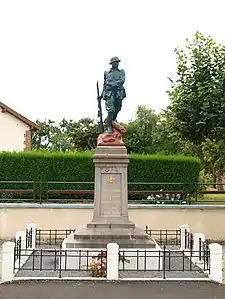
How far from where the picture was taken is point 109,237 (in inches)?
475

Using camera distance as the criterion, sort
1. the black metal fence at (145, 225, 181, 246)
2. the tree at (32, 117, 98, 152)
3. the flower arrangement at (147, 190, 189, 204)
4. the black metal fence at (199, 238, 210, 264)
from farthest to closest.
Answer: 1. the tree at (32, 117, 98, 152)
2. the flower arrangement at (147, 190, 189, 204)
3. the black metal fence at (145, 225, 181, 246)
4. the black metal fence at (199, 238, 210, 264)

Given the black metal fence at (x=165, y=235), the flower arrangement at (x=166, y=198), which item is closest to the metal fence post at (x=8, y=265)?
the black metal fence at (x=165, y=235)

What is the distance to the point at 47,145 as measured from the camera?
75.2m

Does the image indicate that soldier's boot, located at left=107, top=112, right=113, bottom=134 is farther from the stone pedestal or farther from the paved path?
the paved path

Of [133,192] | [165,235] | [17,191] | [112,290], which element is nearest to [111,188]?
[112,290]

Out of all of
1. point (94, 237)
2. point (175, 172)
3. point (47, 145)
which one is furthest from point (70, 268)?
point (47, 145)

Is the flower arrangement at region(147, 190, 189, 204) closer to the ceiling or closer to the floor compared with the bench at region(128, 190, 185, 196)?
closer to the floor

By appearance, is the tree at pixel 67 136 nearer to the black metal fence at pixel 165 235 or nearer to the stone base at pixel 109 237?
the black metal fence at pixel 165 235

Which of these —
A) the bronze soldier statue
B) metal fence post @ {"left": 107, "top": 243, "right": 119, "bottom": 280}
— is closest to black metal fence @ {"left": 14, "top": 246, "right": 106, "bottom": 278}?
metal fence post @ {"left": 107, "top": 243, "right": 119, "bottom": 280}

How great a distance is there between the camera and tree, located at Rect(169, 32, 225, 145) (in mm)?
17953

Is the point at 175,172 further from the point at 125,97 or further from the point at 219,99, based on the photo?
the point at 125,97

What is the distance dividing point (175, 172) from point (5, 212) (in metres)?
7.12

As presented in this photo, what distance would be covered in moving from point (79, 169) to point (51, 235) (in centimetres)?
427

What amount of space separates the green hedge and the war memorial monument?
723 cm
